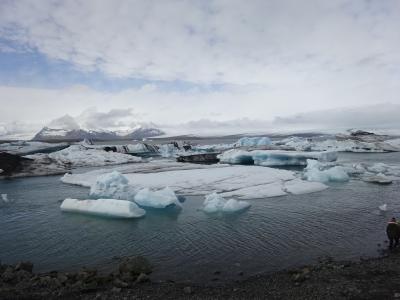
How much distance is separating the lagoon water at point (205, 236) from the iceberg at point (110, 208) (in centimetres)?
31

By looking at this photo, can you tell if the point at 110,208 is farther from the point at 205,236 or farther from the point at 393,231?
the point at 393,231

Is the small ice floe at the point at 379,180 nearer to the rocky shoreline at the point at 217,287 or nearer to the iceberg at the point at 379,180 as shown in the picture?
the iceberg at the point at 379,180

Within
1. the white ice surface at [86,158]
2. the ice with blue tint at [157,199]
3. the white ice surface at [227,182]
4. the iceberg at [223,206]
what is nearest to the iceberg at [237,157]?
the white ice surface at [227,182]

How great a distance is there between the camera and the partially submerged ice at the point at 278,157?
30.5 meters

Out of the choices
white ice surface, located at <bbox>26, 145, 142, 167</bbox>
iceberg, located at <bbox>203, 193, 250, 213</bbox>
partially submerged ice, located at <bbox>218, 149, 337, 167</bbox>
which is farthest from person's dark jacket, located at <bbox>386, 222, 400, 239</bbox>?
white ice surface, located at <bbox>26, 145, 142, 167</bbox>

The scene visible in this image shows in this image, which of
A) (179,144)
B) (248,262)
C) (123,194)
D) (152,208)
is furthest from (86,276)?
(179,144)

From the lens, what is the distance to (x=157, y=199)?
14680 millimetres

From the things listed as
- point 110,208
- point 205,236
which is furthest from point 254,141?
point 205,236

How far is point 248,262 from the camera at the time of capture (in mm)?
8789

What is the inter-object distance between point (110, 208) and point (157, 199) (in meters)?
2.04

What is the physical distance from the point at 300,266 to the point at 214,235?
3230 millimetres

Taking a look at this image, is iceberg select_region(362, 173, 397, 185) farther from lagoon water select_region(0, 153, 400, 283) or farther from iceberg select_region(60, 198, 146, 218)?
iceberg select_region(60, 198, 146, 218)

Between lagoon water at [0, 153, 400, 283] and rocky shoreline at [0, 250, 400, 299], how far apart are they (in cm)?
58

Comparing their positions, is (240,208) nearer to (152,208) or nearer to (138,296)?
(152,208)
